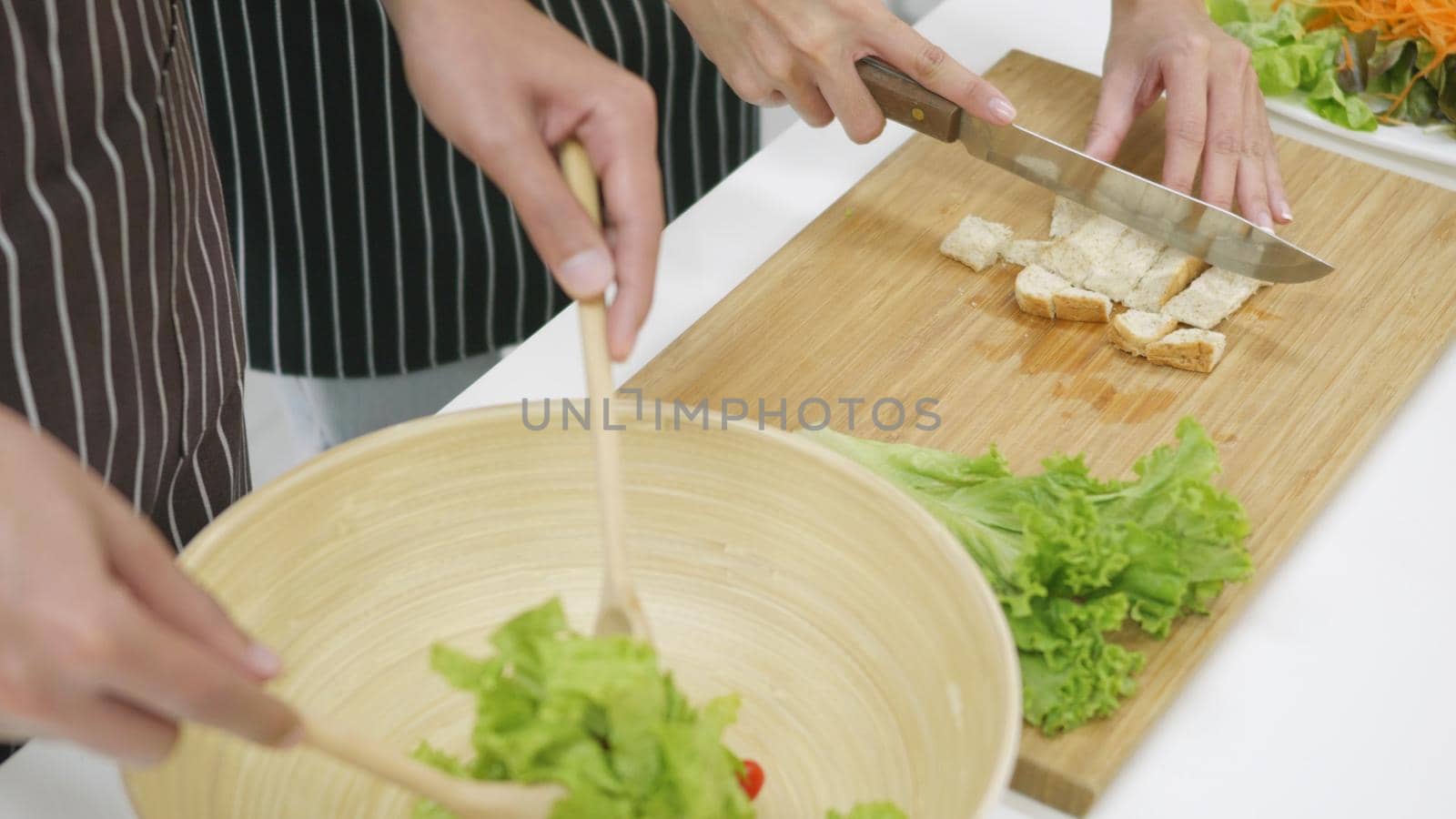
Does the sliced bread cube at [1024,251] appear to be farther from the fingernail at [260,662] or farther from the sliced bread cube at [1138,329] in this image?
the fingernail at [260,662]

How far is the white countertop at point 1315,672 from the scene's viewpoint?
3.76ft

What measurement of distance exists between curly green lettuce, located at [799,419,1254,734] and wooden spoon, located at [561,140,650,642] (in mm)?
339

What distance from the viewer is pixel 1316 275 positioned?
1572 millimetres

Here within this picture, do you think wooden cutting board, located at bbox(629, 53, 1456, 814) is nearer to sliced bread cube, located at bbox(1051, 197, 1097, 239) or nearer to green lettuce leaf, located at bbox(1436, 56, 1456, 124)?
sliced bread cube, located at bbox(1051, 197, 1097, 239)

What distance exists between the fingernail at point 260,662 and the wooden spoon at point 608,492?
0.92ft

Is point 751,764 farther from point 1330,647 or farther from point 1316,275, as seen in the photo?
point 1316,275

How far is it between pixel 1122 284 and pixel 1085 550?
0.54m

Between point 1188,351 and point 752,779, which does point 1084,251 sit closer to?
point 1188,351

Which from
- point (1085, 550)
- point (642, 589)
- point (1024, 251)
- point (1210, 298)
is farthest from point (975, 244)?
point (642, 589)

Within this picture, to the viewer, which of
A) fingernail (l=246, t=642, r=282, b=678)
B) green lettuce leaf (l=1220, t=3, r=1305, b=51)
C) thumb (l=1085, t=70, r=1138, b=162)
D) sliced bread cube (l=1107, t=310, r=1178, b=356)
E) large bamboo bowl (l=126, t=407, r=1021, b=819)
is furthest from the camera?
green lettuce leaf (l=1220, t=3, r=1305, b=51)

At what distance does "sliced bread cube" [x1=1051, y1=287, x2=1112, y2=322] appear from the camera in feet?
5.16

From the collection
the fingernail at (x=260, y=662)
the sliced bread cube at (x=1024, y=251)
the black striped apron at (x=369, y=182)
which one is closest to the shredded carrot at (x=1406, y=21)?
the sliced bread cube at (x=1024, y=251)

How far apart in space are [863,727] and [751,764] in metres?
0.09

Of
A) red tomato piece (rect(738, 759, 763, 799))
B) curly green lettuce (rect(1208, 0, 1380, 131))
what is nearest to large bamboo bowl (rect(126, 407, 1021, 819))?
red tomato piece (rect(738, 759, 763, 799))
